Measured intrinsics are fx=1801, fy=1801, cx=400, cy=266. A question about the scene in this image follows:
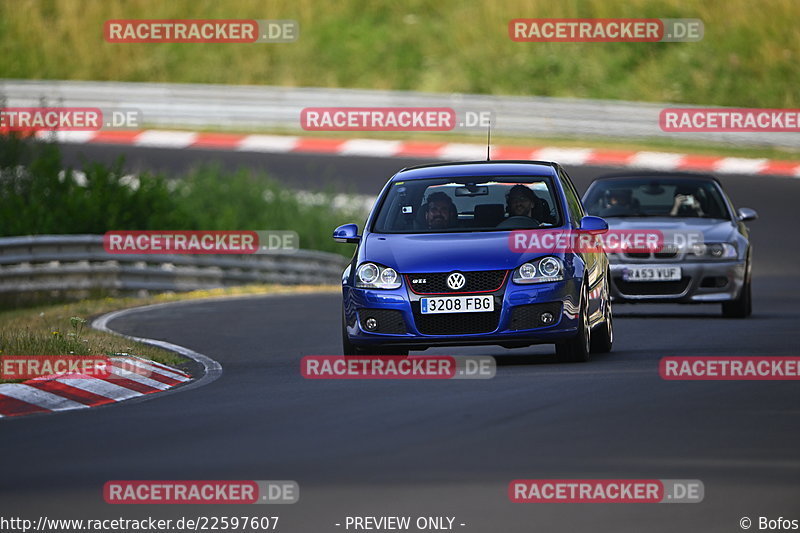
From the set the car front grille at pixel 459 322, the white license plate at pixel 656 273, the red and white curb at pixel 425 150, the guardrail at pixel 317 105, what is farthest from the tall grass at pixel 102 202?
the car front grille at pixel 459 322

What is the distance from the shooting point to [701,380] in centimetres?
1220

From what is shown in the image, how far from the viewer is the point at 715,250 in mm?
18656

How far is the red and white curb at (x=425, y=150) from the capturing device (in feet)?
118

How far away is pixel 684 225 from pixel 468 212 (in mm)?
5729

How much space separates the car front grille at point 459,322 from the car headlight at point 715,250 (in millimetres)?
6290

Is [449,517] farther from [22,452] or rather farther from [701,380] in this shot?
[701,380]

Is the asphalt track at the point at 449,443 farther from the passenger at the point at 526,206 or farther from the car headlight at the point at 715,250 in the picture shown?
the car headlight at the point at 715,250

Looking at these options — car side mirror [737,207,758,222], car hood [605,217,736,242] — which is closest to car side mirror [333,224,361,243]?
car hood [605,217,736,242]

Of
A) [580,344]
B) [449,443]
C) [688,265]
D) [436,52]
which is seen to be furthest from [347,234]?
[436,52]

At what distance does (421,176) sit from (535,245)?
1.42 m

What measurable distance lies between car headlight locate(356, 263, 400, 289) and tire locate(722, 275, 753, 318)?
6617 millimetres

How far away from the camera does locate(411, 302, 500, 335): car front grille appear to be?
12820mm

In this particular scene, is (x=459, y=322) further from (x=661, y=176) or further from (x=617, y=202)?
(x=661, y=176)

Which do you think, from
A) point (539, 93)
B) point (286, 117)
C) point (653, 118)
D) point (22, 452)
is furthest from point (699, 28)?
point (22, 452)
